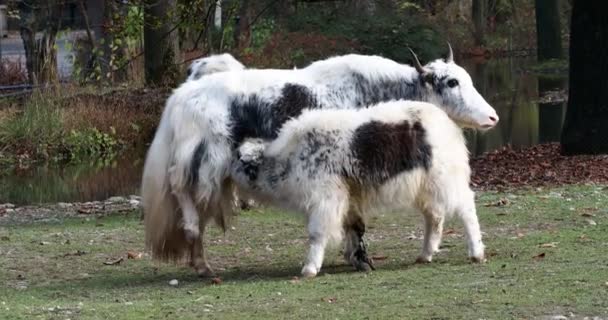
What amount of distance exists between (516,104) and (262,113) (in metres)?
21.3

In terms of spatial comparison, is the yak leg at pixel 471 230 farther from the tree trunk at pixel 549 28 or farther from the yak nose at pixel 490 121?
the tree trunk at pixel 549 28

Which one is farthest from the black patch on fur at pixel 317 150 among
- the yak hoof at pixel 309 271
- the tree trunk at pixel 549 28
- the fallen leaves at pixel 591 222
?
the tree trunk at pixel 549 28

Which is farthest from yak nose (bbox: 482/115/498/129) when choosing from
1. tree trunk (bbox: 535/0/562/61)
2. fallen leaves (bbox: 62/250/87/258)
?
tree trunk (bbox: 535/0/562/61)

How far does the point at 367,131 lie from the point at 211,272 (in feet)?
5.44

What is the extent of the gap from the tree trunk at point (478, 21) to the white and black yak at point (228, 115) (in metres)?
42.4

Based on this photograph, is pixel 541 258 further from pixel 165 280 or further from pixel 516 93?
pixel 516 93

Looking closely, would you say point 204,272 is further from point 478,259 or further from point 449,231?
point 449,231

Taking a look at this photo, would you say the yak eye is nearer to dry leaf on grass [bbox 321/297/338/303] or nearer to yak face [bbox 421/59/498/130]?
yak face [bbox 421/59/498/130]

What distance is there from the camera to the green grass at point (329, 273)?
7918 mm

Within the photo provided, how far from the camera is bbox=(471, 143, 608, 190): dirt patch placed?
15055mm

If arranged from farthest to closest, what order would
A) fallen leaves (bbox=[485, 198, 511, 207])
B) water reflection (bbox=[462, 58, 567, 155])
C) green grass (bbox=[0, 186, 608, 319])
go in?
water reflection (bbox=[462, 58, 567, 155])
fallen leaves (bbox=[485, 198, 511, 207])
green grass (bbox=[0, 186, 608, 319])

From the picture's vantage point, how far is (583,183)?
48.0ft

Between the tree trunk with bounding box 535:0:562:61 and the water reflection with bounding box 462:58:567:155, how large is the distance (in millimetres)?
969

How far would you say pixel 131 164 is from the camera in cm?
2211
